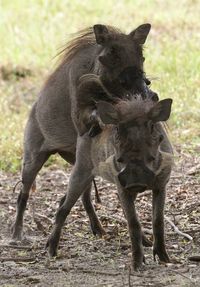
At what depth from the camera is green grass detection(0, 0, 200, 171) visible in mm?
9805

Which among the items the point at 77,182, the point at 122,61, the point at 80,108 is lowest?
the point at 77,182

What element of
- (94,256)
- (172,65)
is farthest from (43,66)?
(94,256)

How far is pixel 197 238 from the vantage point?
611cm

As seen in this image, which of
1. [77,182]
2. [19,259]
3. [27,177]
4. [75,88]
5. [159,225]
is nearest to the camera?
[159,225]

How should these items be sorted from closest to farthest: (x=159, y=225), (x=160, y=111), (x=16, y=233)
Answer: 1. (x=160, y=111)
2. (x=159, y=225)
3. (x=16, y=233)

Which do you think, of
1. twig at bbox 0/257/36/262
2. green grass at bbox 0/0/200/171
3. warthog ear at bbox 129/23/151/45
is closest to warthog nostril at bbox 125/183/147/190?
twig at bbox 0/257/36/262

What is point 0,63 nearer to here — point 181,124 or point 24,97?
point 24,97

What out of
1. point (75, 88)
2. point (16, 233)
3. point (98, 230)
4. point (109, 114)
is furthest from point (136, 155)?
point (16, 233)

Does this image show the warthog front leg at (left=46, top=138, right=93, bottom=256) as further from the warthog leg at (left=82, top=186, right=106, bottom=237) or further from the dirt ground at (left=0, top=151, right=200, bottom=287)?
the warthog leg at (left=82, top=186, right=106, bottom=237)

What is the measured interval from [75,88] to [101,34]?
17.3 inches

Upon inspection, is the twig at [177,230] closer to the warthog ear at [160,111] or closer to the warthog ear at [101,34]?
the warthog ear at [160,111]

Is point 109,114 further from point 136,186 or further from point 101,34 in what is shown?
point 101,34

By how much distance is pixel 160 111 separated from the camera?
518 centimetres

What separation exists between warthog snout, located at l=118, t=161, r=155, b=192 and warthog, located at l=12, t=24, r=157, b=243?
84 centimetres
